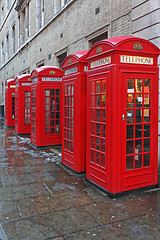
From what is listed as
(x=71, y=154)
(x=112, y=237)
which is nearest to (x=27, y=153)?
(x=71, y=154)

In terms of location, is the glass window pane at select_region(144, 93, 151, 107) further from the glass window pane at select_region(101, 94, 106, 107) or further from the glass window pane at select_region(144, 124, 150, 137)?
the glass window pane at select_region(101, 94, 106, 107)

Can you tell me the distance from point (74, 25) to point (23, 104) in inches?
182

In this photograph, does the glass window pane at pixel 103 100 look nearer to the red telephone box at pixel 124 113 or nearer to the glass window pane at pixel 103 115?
the red telephone box at pixel 124 113

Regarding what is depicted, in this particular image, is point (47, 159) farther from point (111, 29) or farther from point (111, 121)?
point (111, 29)

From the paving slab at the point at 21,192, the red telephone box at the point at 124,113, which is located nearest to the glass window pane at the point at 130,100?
the red telephone box at the point at 124,113

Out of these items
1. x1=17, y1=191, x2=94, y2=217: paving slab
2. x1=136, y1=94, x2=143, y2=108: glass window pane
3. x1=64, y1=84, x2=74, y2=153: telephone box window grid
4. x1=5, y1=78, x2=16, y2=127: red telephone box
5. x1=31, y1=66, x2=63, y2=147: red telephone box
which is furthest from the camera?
x1=5, y1=78, x2=16, y2=127: red telephone box

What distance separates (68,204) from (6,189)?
1.48 m

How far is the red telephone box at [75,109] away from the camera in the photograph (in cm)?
585

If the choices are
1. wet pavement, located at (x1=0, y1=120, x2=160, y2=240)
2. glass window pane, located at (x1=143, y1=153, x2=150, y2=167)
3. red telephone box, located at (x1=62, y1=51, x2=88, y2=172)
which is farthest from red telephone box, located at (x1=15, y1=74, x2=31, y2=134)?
glass window pane, located at (x1=143, y1=153, x2=150, y2=167)

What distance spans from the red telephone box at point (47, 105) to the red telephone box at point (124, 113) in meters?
4.07

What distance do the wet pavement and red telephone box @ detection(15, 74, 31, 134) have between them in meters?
6.63

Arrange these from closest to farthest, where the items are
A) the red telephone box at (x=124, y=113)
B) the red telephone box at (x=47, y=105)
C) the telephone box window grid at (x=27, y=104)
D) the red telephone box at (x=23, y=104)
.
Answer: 1. the red telephone box at (x=124, y=113)
2. the red telephone box at (x=47, y=105)
3. the red telephone box at (x=23, y=104)
4. the telephone box window grid at (x=27, y=104)

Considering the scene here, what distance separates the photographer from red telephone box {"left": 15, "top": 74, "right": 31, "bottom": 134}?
12398 mm

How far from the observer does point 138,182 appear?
487 centimetres
